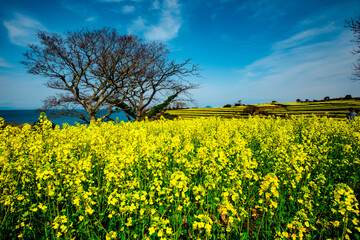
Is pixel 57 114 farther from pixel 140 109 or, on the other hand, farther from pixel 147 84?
pixel 147 84

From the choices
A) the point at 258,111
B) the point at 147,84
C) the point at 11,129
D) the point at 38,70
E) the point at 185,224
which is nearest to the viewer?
the point at 185,224

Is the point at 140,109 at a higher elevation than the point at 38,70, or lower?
lower

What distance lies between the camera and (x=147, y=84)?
23.2 metres

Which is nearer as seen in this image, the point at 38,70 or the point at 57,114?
the point at 38,70

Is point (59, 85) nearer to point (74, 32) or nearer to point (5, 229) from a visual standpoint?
point (74, 32)

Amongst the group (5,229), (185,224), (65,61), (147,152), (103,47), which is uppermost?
(103,47)

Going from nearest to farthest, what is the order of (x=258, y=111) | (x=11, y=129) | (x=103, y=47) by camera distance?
(x=11, y=129) → (x=103, y=47) → (x=258, y=111)

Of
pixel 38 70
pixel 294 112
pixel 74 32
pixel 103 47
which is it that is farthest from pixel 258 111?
pixel 38 70

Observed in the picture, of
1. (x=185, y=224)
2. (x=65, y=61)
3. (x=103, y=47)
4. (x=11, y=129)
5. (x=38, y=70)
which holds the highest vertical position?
(x=103, y=47)

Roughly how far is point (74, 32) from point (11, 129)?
12487mm

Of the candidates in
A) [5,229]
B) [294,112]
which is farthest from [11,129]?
[294,112]

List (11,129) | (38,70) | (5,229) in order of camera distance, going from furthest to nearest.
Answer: (38,70), (11,129), (5,229)

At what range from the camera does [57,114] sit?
16531 millimetres

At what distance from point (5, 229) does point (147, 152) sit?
118 inches
